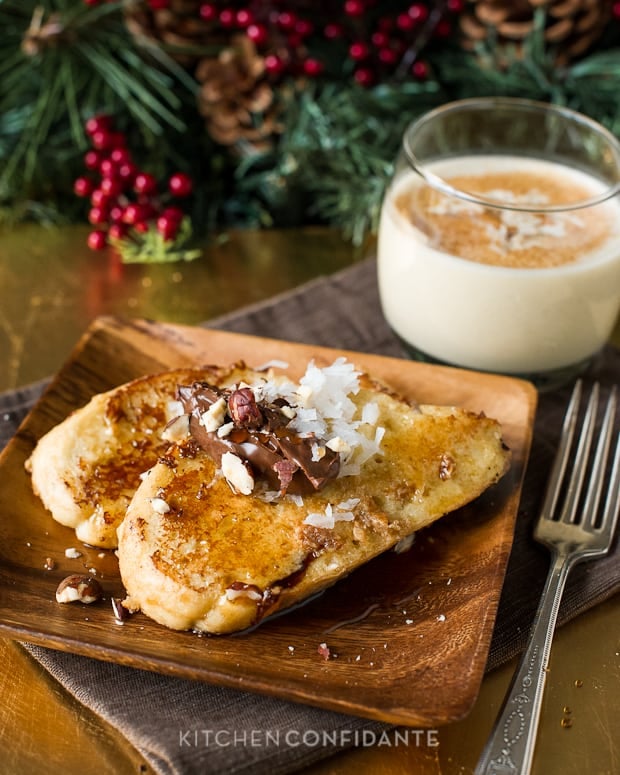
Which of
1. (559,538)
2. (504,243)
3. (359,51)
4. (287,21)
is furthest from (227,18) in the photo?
(559,538)

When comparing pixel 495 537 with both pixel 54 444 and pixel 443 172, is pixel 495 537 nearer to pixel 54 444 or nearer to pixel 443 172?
pixel 54 444

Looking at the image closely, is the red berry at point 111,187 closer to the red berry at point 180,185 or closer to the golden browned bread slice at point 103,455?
the red berry at point 180,185

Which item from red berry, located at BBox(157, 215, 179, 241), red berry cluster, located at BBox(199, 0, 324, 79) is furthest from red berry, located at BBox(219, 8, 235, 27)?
red berry, located at BBox(157, 215, 179, 241)

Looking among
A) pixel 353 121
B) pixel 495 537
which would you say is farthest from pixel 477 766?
pixel 353 121

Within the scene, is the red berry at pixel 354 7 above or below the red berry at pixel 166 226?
above

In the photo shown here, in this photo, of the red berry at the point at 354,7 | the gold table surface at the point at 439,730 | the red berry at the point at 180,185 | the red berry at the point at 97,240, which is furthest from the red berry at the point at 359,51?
the gold table surface at the point at 439,730
